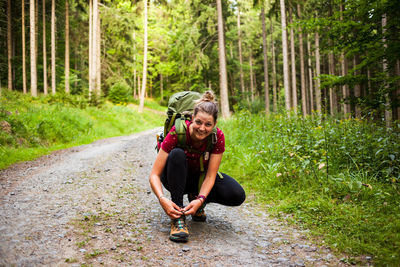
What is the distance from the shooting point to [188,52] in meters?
16.7

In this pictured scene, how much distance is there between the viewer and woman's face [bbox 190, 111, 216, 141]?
2.59m

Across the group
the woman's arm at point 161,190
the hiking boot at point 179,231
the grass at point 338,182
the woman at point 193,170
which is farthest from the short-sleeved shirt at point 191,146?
the grass at point 338,182

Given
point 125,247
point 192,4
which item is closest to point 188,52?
point 192,4

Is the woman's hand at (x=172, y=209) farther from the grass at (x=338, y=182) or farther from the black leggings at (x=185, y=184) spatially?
the grass at (x=338, y=182)

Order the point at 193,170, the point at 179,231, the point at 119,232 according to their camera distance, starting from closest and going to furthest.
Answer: the point at 179,231, the point at 119,232, the point at 193,170

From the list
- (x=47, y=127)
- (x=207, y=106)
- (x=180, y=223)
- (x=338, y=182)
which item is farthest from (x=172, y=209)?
(x=47, y=127)

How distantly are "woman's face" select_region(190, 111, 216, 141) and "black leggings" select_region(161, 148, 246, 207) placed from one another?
0.28 meters

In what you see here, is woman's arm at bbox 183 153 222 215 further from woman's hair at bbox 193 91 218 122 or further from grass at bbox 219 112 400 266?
grass at bbox 219 112 400 266

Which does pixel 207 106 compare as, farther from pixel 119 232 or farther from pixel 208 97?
pixel 119 232

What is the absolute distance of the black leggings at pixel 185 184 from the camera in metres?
2.67

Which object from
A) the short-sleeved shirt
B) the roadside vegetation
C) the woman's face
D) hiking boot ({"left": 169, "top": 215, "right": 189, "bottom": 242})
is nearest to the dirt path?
hiking boot ({"left": 169, "top": 215, "right": 189, "bottom": 242})

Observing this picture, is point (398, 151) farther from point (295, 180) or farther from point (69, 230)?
point (69, 230)

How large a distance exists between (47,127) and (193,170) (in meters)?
7.77

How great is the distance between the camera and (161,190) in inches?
104
